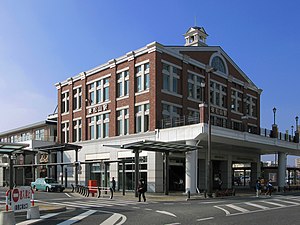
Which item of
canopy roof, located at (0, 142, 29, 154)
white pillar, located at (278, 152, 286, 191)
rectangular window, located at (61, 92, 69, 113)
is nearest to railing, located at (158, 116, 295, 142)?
white pillar, located at (278, 152, 286, 191)

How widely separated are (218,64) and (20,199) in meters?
37.5

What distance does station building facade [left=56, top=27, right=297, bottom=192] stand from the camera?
1503 inches

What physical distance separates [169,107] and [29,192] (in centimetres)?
2588

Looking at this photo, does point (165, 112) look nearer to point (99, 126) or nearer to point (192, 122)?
point (192, 122)

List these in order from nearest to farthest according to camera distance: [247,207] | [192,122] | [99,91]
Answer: [247,207], [192,122], [99,91]

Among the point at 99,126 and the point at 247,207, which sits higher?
the point at 99,126

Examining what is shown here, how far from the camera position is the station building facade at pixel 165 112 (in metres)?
38.2

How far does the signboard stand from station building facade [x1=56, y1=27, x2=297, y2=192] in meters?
18.8

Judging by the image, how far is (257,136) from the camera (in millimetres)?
41375

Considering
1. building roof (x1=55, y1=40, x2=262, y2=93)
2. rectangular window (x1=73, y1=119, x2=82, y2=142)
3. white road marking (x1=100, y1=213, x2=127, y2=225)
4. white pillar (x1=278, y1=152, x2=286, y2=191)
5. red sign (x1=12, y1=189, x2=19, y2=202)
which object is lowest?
white pillar (x1=278, y1=152, x2=286, y2=191)

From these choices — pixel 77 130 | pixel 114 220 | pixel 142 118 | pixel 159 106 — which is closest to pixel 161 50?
pixel 159 106

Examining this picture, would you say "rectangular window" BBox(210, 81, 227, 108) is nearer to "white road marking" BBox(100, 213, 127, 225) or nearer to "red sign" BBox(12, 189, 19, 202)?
"white road marking" BBox(100, 213, 127, 225)

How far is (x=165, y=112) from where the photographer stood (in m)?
40.1

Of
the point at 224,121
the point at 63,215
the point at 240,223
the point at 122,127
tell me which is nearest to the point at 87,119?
the point at 122,127
